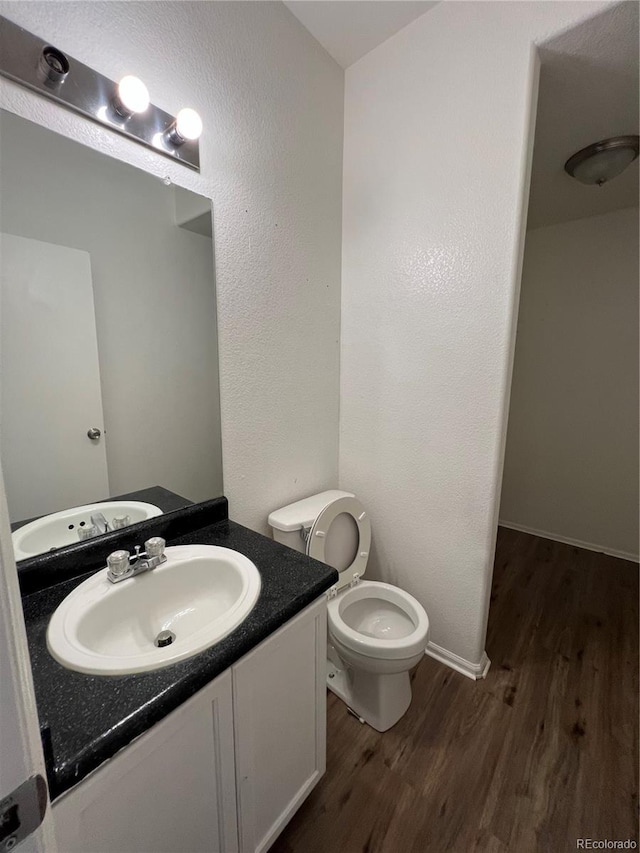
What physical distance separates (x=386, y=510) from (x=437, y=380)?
2.29ft

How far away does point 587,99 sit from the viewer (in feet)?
4.72

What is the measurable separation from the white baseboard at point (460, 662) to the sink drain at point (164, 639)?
4.01ft

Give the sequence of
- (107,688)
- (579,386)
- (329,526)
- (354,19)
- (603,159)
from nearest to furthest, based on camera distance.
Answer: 1. (107,688)
2. (354,19)
3. (329,526)
4. (603,159)
5. (579,386)

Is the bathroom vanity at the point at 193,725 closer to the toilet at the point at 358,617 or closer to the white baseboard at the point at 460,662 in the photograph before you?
the toilet at the point at 358,617

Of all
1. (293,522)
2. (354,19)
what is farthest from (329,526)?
(354,19)

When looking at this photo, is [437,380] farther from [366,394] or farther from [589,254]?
[589,254]

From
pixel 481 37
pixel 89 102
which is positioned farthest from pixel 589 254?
pixel 89 102

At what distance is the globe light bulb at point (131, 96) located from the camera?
3.05ft

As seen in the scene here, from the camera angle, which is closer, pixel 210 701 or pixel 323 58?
pixel 210 701

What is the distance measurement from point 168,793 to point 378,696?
91 cm

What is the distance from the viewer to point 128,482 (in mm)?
1144

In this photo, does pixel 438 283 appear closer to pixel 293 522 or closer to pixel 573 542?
pixel 293 522

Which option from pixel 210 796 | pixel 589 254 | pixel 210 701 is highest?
pixel 589 254

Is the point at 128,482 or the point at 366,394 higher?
the point at 366,394
